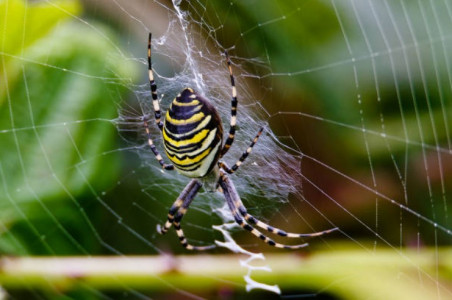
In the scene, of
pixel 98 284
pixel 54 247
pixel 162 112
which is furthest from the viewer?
pixel 162 112

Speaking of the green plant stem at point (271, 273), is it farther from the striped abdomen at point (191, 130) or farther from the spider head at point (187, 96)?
the spider head at point (187, 96)

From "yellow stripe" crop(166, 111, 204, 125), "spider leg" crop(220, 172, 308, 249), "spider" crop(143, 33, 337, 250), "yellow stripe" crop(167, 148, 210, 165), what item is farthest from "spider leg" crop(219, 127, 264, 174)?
"yellow stripe" crop(166, 111, 204, 125)

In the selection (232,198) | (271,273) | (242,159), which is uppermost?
(242,159)

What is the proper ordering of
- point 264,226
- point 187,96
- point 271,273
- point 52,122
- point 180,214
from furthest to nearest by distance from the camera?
point 180,214 → point 264,226 → point 52,122 → point 271,273 → point 187,96

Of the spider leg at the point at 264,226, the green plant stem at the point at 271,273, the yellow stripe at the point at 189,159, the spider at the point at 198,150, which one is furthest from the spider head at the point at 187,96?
the spider leg at the point at 264,226

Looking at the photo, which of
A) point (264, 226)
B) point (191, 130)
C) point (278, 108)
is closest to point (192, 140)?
point (191, 130)

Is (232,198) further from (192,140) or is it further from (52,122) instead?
(52,122)

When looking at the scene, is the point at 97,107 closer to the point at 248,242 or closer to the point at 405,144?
the point at 248,242

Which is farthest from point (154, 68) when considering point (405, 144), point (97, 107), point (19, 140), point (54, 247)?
point (405, 144)
